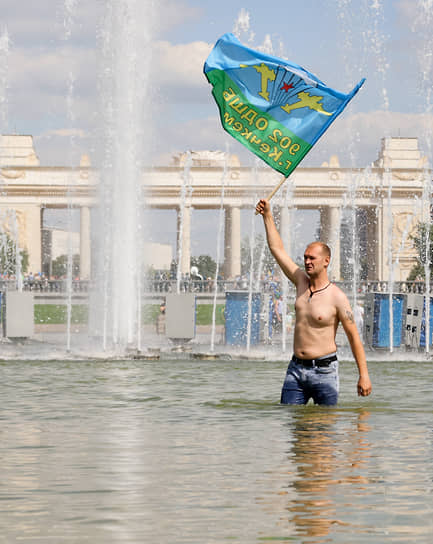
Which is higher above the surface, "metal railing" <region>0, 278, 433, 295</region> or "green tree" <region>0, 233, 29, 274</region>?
"green tree" <region>0, 233, 29, 274</region>

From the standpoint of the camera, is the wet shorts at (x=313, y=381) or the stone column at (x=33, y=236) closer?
the wet shorts at (x=313, y=381)

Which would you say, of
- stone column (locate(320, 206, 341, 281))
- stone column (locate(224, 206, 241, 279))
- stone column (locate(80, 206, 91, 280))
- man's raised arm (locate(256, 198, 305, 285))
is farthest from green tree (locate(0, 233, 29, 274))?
man's raised arm (locate(256, 198, 305, 285))

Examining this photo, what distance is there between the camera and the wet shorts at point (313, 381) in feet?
28.6

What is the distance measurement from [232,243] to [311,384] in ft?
300

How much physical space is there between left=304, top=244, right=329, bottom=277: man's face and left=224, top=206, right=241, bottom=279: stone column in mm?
88993

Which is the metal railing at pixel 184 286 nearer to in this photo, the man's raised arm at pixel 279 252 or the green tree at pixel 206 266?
the man's raised arm at pixel 279 252

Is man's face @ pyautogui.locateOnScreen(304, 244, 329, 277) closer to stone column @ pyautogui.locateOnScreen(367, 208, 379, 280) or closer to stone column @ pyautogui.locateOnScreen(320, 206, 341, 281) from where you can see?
stone column @ pyautogui.locateOnScreen(320, 206, 341, 281)

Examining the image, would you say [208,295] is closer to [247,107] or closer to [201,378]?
[201,378]

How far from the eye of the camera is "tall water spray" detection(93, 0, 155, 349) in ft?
85.9

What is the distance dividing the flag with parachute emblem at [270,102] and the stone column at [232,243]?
86.2m

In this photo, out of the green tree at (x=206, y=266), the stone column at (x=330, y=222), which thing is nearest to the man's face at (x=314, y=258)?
the stone column at (x=330, y=222)

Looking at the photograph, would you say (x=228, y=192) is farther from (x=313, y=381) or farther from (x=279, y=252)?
(x=313, y=381)

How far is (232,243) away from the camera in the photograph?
100 meters

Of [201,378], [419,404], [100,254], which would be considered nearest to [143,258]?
[100,254]
